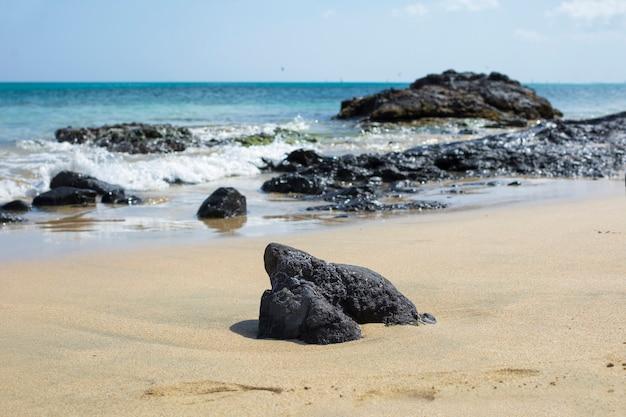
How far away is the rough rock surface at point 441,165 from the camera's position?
1195cm

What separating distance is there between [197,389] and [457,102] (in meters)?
30.4

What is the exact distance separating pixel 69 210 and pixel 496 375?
788 cm

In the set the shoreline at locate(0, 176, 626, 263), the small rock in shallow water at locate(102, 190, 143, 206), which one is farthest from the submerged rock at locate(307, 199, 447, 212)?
the small rock in shallow water at locate(102, 190, 143, 206)

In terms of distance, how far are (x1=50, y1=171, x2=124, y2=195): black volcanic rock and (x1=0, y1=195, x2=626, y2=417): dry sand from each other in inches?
191

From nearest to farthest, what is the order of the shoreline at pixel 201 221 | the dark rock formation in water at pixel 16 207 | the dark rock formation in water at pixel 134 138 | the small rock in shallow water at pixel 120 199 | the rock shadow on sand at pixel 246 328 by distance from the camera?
the rock shadow on sand at pixel 246 328, the shoreline at pixel 201 221, the dark rock formation in water at pixel 16 207, the small rock in shallow water at pixel 120 199, the dark rock formation in water at pixel 134 138

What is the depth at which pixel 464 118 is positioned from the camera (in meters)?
31.9

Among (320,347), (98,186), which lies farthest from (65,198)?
(320,347)

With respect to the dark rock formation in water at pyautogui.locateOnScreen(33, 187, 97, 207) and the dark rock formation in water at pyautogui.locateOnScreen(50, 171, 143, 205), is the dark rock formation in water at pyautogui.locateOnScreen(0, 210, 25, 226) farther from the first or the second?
the dark rock formation in water at pyautogui.locateOnScreen(50, 171, 143, 205)

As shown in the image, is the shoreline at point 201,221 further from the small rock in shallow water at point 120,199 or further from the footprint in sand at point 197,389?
the footprint in sand at point 197,389

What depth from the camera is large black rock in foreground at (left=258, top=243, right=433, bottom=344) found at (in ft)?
12.7

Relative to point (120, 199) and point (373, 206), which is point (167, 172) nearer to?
point (120, 199)

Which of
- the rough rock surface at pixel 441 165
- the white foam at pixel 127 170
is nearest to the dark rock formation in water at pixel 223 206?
the rough rock surface at pixel 441 165

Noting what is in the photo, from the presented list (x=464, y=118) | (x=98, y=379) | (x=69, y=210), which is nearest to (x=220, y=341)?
(x=98, y=379)

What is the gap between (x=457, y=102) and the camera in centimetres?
3247
